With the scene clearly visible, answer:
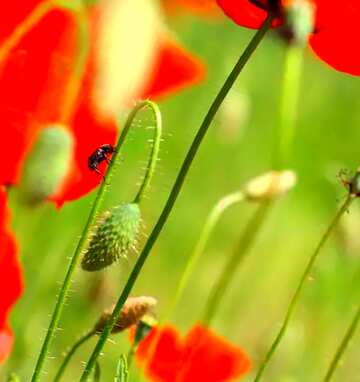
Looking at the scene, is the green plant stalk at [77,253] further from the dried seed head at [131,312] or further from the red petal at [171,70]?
the red petal at [171,70]

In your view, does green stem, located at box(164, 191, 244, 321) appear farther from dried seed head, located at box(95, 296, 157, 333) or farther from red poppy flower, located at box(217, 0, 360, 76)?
red poppy flower, located at box(217, 0, 360, 76)

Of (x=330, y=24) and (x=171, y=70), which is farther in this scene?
(x=171, y=70)

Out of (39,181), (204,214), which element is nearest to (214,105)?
(39,181)

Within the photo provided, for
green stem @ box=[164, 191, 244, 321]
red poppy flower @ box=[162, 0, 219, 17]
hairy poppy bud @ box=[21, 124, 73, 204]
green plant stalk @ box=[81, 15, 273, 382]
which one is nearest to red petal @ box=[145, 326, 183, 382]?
green stem @ box=[164, 191, 244, 321]

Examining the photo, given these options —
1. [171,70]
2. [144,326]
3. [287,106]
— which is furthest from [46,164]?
[171,70]

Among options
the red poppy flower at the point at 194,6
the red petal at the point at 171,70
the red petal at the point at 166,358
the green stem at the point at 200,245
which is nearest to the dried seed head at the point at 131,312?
the green stem at the point at 200,245

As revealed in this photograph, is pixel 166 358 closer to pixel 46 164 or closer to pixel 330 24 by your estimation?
pixel 330 24
